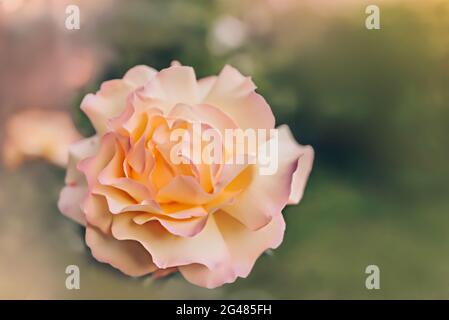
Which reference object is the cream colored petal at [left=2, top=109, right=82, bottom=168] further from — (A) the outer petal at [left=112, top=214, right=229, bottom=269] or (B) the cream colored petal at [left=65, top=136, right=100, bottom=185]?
(A) the outer petal at [left=112, top=214, right=229, bottom=269]

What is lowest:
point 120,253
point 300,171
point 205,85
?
point 120,253

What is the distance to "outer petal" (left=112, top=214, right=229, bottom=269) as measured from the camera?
70 centimetres

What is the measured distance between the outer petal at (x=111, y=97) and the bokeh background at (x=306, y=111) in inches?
0.9

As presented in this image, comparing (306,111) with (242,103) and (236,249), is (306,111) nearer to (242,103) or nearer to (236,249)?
(242,103)

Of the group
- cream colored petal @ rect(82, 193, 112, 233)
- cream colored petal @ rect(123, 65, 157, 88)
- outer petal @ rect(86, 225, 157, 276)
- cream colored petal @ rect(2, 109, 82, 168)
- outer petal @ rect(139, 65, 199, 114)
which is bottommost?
outer petal @ rect(86, 225, 157, 276)

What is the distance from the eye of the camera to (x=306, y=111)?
783mm

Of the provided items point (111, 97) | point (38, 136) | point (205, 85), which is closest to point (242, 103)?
point (205, 85)

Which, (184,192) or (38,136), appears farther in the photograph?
(38,136)

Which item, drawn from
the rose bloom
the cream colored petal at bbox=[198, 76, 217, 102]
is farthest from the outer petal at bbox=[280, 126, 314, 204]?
the cream colored petal at bbox=[198, 76, 217, 102]

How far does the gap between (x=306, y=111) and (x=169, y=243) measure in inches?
10.8

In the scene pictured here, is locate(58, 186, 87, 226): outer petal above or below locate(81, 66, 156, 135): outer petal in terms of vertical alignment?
below

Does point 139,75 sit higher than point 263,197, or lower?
higher

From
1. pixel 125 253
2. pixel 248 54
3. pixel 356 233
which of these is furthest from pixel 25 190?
pixel 356 233

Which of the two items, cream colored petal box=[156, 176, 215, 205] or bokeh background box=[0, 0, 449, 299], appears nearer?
cream colored petal box=[156, 176, 215, 205]
